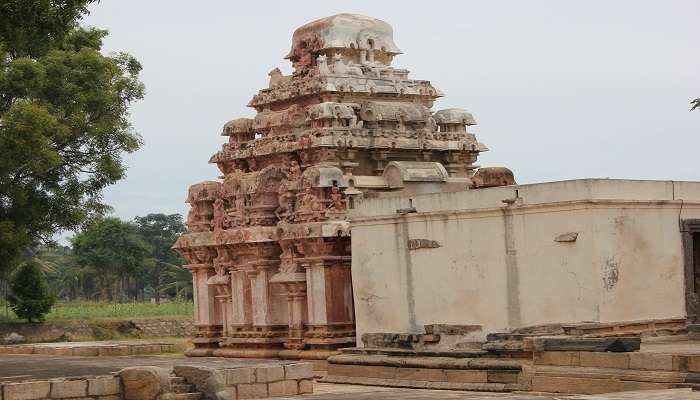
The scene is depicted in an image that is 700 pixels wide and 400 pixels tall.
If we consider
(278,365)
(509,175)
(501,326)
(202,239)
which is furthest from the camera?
(202,239)

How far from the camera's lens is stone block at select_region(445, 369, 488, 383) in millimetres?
19391

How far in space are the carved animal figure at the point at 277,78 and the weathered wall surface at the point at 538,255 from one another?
177 inches

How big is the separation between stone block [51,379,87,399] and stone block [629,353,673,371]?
21.4 feet

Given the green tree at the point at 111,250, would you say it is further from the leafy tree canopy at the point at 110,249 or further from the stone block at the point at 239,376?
the stone block at the point at 239,376

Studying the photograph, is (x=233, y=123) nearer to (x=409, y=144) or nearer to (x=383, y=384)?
(x=409, y=144)

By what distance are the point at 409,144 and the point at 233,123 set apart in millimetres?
3601

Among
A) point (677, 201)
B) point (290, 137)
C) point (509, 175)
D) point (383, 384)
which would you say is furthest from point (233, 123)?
point (677, 201)

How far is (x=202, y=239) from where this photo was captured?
85.3 ft

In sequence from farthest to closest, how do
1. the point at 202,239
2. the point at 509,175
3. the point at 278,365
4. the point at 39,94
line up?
the point at 39,94 → the point at 202,239 → the point at 509,175 → the point at 278,365

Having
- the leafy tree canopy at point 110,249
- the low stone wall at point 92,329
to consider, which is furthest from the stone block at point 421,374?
the leafy tree canopy at point 110,249

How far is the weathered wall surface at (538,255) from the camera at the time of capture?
19.6 m

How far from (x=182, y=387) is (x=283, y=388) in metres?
1.73

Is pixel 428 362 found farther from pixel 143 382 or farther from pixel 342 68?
pixel 342 68

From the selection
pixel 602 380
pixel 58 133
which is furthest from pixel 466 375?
pixel 58 133
